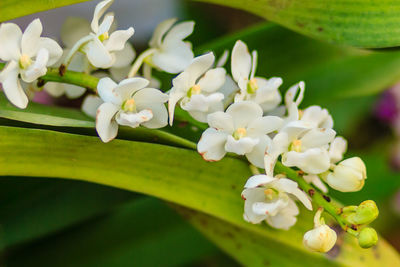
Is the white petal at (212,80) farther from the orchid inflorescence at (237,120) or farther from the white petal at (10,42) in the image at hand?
the white petal at (10,42)

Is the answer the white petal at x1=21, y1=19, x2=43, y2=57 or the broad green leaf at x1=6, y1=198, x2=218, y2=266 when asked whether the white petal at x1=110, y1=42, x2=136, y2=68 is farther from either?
the broad green leaf at x1=6, y1=198, x2=218, y2=266

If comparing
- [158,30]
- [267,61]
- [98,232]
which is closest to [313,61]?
[267,61]

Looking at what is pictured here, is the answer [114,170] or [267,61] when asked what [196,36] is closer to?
[267,61]

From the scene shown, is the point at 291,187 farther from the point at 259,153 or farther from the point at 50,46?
the point at 50,46

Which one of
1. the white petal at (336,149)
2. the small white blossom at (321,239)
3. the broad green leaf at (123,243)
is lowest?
the broad green leaf at (123,243)

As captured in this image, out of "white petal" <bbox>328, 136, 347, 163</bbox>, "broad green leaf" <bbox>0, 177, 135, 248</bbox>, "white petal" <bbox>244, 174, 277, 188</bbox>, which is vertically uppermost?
"white petal" <bbox>244, 174, 277, 188</bbox>

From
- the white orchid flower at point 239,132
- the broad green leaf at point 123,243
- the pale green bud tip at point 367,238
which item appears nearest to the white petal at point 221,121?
the white orchid flower at point 239,132

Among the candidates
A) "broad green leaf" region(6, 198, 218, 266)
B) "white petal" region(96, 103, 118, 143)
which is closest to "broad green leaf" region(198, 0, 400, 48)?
"white petal" region(96, 103, 118, 143)
